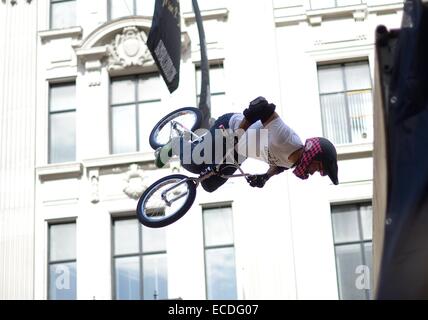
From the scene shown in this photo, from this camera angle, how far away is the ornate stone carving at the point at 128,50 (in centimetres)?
2297

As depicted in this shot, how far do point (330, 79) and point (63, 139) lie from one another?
21.7ft

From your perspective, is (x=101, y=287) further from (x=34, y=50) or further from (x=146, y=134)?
(x=34, y=50)

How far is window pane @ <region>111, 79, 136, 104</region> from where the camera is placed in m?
23.2

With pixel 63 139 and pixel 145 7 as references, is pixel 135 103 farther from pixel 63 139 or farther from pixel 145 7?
pixel 145 7

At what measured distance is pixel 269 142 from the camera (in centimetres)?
1065

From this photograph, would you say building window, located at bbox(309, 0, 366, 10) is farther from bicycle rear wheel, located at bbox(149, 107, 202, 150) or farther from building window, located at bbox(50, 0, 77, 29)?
bicycle rear wheel, located at bbox(149, 107, 202, 150)

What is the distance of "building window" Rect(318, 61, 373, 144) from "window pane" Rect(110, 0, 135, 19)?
5003 mm

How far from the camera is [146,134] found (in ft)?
74.7

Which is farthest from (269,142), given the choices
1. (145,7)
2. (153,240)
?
(145,7)

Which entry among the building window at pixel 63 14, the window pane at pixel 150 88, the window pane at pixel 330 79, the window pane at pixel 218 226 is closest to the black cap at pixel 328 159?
the window pane at pixel 218 226

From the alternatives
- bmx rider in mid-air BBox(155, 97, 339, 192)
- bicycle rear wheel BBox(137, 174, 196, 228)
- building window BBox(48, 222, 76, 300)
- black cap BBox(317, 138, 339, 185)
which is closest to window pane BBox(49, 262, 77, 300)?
building window BBox(48, 222, 76, 300)

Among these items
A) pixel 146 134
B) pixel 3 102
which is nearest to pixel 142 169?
pixel 146 134

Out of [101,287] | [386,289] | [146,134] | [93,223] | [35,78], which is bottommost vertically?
[386,289]
